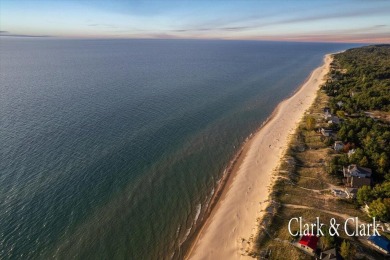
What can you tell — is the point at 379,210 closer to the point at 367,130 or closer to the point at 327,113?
the point at 367,130

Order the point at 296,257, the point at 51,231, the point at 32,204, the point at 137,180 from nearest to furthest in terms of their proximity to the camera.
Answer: the point at 296,257 → the point at 51,231 → the point at 32,204 → the point at 137,180

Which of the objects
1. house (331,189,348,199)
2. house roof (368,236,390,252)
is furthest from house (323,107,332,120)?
house roof (368,236,390,252)

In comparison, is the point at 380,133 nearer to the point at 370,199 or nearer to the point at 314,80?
the point at 370,199

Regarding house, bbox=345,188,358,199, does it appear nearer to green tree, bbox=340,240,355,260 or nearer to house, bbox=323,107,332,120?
green tree, bbox=340,240,355,260

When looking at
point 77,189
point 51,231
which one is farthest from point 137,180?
point 51,231

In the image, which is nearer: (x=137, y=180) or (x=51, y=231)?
(x=51, y=231)

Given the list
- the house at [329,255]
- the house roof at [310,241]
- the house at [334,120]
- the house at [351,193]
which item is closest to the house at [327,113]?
the house at [334,120]

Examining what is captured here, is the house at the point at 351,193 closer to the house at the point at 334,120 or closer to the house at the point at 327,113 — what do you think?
the house at the point at 334,120
